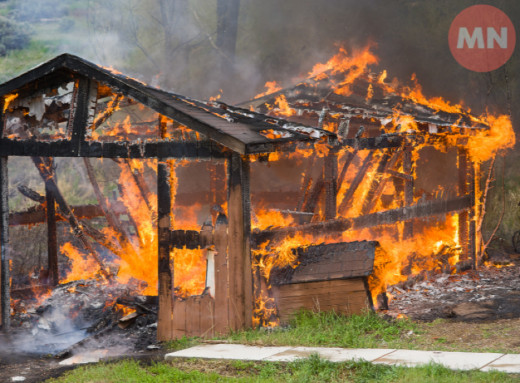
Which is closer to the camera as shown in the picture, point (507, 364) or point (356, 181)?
point (507, 364)

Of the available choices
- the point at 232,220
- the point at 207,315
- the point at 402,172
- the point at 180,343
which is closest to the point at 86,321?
the point at 180,343

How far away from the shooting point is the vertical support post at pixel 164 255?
9625 millimetres

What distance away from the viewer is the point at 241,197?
9375 millimetres

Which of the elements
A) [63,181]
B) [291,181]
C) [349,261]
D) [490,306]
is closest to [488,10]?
[291,181]

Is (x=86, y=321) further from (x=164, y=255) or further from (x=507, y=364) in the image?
(x=507, y=364)

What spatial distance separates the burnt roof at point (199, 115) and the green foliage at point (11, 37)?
21769 millimetres

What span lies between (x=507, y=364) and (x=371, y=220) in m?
5.46

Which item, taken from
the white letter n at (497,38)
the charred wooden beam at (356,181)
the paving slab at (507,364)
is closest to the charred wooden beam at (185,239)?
the charred wooden beam at (356,181)

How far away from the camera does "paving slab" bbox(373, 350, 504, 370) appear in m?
6.76

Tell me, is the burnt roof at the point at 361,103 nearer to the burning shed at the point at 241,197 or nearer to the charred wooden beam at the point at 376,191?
the burning shed at the point at 241,197

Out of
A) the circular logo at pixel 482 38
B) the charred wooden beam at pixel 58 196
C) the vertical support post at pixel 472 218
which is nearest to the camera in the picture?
the charred wooden beam at pixel 58 196

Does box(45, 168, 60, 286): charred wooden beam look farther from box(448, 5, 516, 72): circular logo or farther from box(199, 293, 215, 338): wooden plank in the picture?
box(448, 5, 516, 72): circular logo

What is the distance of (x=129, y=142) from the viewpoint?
9.84m

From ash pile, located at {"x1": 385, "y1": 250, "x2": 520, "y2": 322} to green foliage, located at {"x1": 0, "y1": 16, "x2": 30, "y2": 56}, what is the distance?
24.3 meters
